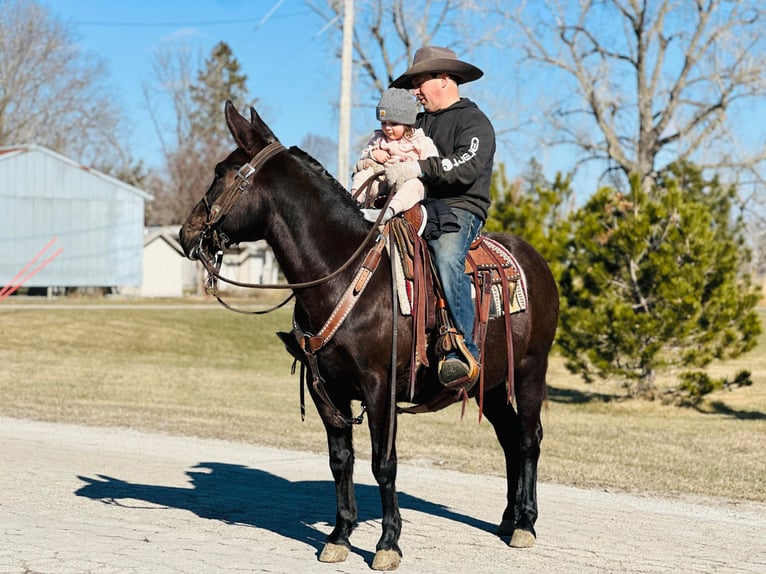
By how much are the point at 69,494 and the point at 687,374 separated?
42.9 ft

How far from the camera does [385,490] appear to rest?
6.21 meters

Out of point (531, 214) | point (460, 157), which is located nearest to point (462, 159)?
point (460, 157)

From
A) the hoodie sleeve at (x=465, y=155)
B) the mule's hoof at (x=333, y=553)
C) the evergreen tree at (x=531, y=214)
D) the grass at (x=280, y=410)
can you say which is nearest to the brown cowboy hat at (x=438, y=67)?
the hoodie sleeve at (x=465, y=155)

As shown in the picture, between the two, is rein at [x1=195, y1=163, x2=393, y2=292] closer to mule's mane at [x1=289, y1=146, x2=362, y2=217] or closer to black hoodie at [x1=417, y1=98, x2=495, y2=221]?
mule's mane at [x1=289, y1=146, x2=362, y2=217]

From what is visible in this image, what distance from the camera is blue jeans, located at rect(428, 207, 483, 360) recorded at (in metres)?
6.45

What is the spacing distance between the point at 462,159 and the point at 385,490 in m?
2.15

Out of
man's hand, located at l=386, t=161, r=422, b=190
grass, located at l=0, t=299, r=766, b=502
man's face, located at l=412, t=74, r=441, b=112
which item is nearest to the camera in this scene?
man's hand, located at l=386, t=161, r=422, b=190

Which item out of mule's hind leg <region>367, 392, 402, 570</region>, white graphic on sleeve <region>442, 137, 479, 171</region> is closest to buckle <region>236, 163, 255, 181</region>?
white graphic on sleeve <region>442, 137, 479, 171</region>

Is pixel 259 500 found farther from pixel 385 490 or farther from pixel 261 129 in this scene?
pixel 261 129

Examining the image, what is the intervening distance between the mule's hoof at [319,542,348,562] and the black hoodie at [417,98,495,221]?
236 cm

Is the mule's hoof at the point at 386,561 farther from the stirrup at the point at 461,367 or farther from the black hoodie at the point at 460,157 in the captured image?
the black hoodie at the point at 460,157

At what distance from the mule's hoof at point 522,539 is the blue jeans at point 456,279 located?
1.33 meters

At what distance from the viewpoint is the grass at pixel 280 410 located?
11.4m

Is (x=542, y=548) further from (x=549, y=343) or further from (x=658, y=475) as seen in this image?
(x=658, y=475)
